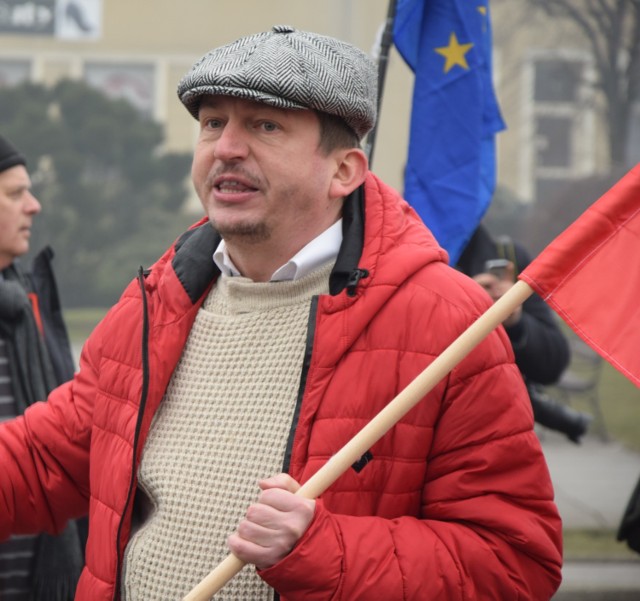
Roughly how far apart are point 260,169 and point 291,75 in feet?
0.63

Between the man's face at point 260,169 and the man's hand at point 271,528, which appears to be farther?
the man's face at point 260,169

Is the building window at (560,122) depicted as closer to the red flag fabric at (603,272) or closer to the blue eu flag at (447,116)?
the blue eu flag at (447,116)

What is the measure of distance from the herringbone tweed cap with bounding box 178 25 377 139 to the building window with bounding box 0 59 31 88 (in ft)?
21.2

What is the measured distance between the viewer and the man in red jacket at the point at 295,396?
2143 mm

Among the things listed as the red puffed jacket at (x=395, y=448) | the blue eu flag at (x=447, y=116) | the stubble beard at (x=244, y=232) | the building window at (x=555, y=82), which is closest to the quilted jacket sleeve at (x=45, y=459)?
the red puffed jacket at (x=395, y=448)

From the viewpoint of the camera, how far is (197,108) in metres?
2.44

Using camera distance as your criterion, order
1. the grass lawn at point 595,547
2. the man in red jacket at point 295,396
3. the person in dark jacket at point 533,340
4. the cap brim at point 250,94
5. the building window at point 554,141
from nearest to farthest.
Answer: the man in red jacket at point 295,396 → the cap brim at point 250,94 → the person in dark jacket at point 533,340 → the grass lawn at point 595,547 → the building window at point 554,141

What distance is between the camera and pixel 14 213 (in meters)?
4.19

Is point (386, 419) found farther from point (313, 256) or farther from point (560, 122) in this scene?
point (560, 122)

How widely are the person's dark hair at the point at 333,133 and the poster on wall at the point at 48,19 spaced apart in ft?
21.4

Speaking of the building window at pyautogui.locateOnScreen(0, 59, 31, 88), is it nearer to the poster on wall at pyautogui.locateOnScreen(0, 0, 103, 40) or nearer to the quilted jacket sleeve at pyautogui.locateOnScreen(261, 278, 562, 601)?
the poster on wall at pyautogui.locateOnScreen(0, 0, 103, 40)

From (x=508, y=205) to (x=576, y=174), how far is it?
582mm

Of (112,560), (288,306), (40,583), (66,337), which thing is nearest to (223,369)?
(288,306)

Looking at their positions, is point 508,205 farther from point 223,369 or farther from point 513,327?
point 223,369
